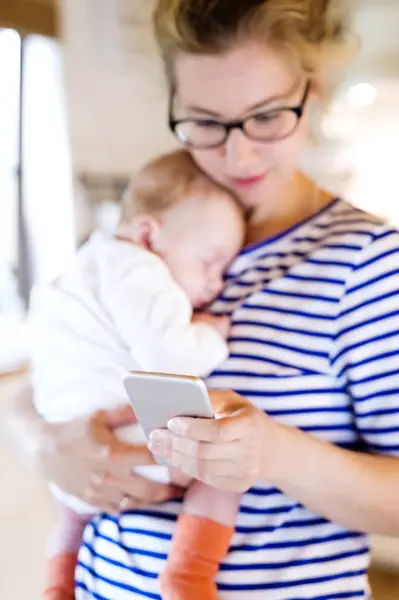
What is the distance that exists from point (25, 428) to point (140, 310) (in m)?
0.24

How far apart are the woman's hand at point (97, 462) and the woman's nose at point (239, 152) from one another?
31 centimetres

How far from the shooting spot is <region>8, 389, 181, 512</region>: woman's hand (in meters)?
0.71

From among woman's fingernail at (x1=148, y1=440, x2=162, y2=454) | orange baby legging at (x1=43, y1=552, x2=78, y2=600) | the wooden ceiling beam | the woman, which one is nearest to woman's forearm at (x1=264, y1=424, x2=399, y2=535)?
the woman

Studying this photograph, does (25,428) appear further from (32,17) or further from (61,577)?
(32,17)

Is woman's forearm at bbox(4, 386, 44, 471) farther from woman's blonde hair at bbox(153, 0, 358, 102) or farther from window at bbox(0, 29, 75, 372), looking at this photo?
woman's blonde hair at bbox(153, 0, 358, 102)

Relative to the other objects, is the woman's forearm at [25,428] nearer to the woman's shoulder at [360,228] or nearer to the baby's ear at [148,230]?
the baby's ear at [148,230]

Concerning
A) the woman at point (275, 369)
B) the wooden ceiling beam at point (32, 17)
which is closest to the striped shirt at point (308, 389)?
the woman at point (275, 369)

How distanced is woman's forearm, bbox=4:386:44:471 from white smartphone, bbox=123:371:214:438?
0.77 ft

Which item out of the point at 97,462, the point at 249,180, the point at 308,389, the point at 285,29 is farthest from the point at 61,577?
the point at 285,29

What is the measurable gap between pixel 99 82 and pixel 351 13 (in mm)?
351

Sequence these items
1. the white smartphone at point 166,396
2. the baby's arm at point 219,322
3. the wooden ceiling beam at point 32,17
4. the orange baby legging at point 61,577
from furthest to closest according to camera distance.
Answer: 1. the wooden ceiling beam at point 32,17
2. the orange baby legging at point 61,577
3. the baby's arm at point 219,322
4. the white smartphone at point 166,396

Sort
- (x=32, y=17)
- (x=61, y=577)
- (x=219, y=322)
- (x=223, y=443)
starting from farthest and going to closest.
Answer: (x=32, y=17) → (x=61, y=577) → (x=219, y=322) → (x=223, y=443)

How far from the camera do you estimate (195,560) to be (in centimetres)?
64

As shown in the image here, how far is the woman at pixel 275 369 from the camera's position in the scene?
24.5 inches
